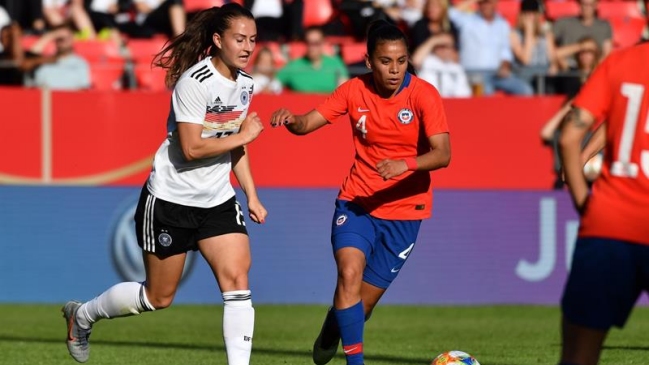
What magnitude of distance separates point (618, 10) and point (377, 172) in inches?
464

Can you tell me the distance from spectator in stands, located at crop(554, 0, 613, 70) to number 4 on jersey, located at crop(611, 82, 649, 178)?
11.7 metres

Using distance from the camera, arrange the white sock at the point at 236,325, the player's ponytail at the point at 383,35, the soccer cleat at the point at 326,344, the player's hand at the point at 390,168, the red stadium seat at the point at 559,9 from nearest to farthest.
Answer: the player's hand at the point at 390,168
the white sock at the point at 236,325
the player's ponytail at the point at 383,35
the soccer cleat at the point at 326,344
the red stadium seat at the point at 559,9

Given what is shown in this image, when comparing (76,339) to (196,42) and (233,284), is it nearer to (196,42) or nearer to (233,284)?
(233,284)

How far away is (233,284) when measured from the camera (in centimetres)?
689

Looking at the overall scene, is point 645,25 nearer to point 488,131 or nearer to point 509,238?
point 488,131

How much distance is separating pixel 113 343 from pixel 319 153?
5423 mm

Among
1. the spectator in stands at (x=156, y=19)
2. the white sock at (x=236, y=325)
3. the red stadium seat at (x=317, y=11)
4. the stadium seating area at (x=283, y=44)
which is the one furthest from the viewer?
the red stadium seat at (x=317, y=11)

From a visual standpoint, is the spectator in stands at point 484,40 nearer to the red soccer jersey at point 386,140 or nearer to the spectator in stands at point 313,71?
the spectator in stands at point 313,71

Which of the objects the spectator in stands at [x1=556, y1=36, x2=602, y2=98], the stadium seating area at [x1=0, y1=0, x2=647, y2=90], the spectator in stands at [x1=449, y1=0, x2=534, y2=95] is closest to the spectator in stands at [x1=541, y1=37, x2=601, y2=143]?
the spectator in stands at [x1=556, y1=36, x2=602, y2=98]

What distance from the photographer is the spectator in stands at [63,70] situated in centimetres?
1480

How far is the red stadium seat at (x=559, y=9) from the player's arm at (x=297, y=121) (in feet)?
36.9

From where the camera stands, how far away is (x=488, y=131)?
1536 cm

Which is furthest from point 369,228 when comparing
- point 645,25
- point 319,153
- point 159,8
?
point 645,25

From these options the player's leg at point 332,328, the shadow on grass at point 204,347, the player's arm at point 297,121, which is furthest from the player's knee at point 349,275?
the shadow on grass at point 204,347
